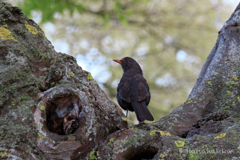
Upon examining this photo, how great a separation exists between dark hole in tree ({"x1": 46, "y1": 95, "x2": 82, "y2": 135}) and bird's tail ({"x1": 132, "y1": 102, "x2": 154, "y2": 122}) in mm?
956

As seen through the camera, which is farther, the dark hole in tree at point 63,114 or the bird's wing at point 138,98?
the bird's wing at point 138,98

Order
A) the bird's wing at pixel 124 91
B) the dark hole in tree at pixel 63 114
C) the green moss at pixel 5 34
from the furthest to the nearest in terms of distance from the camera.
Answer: the bird's wing at pixel 124 91, the green moss at pixel 5 34, the dark hole in tree at pixel 63 114

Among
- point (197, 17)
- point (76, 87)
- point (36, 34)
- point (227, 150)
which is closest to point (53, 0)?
point (36, 34)

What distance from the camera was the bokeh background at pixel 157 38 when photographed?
7617 millimetres

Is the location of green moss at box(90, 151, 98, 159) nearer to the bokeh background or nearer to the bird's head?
the bird's head

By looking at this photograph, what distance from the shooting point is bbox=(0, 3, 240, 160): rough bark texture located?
5.66ft

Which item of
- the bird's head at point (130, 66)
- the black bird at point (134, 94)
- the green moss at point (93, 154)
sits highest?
the bird's head at point (130, 66)

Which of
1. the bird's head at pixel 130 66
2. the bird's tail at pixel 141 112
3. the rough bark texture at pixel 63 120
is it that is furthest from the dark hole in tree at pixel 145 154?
the bird's head at pixel 130 66

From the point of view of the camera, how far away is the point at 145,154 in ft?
6.34

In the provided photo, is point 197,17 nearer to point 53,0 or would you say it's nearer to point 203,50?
point 203,50

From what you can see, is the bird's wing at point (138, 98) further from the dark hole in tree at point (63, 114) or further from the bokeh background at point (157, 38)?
the bokeh background at point (157, 38)

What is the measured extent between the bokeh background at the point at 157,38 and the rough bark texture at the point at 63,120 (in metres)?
5.28

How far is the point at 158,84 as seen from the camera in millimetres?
7625

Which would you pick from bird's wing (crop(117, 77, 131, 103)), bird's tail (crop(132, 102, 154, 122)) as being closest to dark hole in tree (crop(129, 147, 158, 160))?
bird's tail (crop(132, 102, 154, 122))
